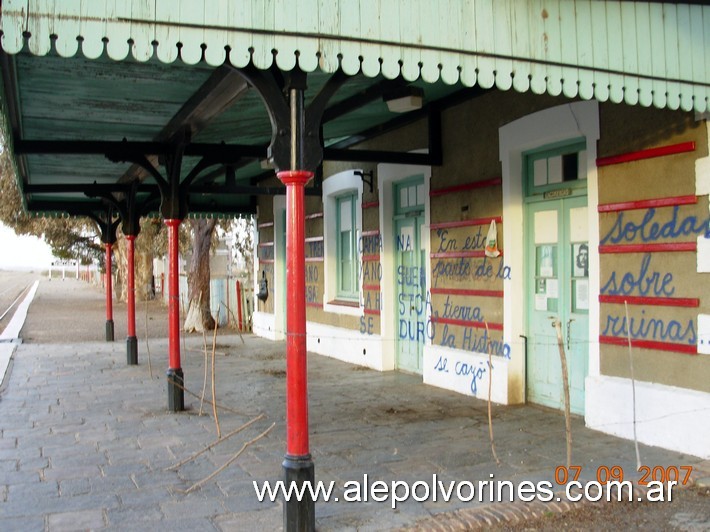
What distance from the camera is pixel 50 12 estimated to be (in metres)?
3.46

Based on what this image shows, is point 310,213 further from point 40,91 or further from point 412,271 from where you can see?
point 40,91

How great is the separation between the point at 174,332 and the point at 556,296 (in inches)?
160

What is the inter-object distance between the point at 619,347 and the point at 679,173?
61.8 inches

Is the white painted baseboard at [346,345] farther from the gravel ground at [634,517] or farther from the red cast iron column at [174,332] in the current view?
the gravel ground at [634,517]

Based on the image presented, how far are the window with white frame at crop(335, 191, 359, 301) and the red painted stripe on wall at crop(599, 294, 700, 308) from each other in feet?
18.4

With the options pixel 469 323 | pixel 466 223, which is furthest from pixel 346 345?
pixel 466 223

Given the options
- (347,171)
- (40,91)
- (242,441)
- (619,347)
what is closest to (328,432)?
(242,441)

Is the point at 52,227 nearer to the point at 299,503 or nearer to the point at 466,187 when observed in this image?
the point at 466,187

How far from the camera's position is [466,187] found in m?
8.20

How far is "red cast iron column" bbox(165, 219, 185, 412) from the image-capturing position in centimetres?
754

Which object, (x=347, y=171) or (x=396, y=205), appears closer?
(x=396, y=205)
